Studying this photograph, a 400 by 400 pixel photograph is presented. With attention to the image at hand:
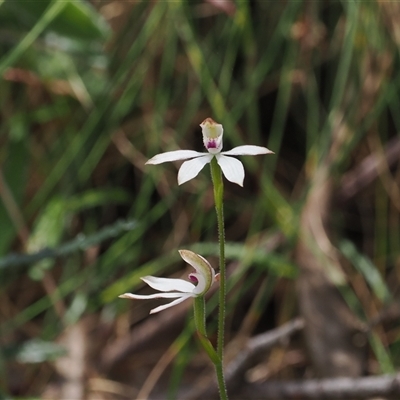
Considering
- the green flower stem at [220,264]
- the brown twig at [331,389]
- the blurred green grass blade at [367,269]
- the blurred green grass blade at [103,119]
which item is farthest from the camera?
the blurred green grass blade at [103,119]

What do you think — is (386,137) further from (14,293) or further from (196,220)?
(14,293)

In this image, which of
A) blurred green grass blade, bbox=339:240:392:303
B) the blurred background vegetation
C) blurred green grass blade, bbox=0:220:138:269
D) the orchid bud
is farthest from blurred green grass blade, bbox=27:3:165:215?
the orchid bud

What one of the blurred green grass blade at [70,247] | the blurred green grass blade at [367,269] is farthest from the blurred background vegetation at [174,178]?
the blurred green grass blade at [70,247]

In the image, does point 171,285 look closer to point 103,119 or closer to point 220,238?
point 220,238

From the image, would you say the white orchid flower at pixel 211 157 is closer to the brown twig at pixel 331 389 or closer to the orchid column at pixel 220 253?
the orchid column at pixel 220 253

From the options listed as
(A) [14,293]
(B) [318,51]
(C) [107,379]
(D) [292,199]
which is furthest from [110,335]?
(B) [318,51]

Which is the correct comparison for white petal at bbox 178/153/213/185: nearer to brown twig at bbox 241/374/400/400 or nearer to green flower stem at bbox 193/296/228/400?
green flower stem at bbox 193/296/228/400
